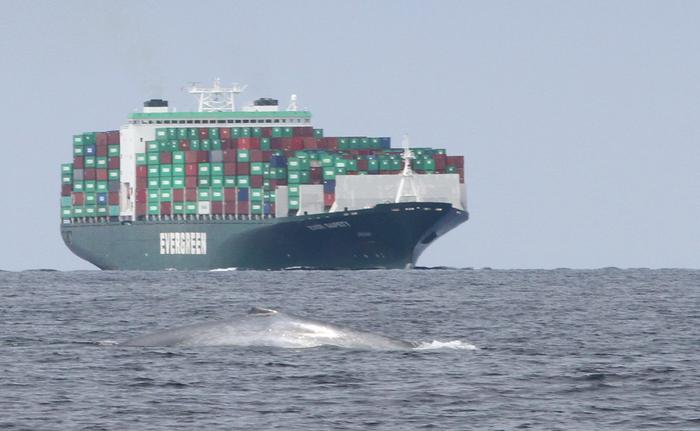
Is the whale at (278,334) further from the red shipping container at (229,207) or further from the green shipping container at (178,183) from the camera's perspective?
the green shipping container at (178,183)

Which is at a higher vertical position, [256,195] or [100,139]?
[100,139]

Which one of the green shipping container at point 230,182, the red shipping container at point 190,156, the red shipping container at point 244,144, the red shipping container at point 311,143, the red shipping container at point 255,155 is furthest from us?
the red shipping container at point 311,143

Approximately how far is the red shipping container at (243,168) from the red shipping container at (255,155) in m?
0.85

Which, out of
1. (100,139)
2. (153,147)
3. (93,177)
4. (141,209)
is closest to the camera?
(153,147)

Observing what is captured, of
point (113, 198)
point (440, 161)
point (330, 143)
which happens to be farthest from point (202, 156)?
point (440, 161)

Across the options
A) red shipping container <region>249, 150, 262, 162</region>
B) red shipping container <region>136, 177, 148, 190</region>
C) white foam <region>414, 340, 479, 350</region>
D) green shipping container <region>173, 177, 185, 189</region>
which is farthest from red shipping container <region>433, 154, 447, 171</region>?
white foam <region>414, 340, 479, 350</region>

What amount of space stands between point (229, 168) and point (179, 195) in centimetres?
631

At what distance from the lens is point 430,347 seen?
39312 mm

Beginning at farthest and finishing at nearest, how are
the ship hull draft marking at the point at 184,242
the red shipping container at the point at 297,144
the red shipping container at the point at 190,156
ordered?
the red shipping container at the point at 297,144
the red shipping container at the point at 190,156
the ship hull draft marking at the point at 184,242

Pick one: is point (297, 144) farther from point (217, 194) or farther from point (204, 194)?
point (204, 194)

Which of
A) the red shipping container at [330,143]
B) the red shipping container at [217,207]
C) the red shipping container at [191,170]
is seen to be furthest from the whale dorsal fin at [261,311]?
the red shipping container at [330,143]

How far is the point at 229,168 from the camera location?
161 meters

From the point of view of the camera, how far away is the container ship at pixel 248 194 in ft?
486

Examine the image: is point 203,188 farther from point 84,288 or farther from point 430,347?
point 430,347
